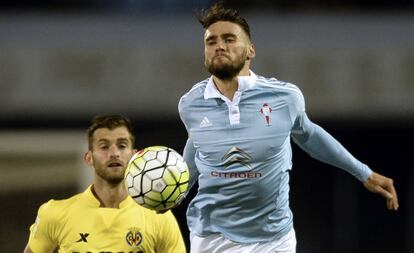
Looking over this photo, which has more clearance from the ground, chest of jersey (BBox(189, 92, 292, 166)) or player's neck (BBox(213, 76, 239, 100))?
player's neck (BBox(213, 76, 239, 100))

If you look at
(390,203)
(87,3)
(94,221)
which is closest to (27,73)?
(87,3)

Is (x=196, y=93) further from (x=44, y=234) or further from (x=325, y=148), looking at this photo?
(x=44, y=234)

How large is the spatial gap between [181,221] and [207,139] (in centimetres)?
791

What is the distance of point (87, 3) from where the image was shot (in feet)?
39.4

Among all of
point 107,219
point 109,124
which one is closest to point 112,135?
point 109,124

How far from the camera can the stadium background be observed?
38.5 feet

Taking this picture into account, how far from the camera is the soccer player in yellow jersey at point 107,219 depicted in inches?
233

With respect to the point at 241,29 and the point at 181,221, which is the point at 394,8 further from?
the point at 241,29

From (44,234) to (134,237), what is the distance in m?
0.50

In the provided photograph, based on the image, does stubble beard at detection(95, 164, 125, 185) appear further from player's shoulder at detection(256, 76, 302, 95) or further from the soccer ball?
player's shoulder at detection(256, 76, 302, 95)

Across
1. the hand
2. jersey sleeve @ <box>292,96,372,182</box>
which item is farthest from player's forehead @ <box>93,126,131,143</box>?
the hand

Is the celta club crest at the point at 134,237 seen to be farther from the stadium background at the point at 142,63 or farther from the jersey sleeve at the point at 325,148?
the stadium background at the point at 142,63

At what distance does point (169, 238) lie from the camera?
19.6ft

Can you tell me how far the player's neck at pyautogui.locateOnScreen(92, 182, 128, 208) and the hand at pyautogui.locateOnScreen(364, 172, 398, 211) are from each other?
1.36 meters
